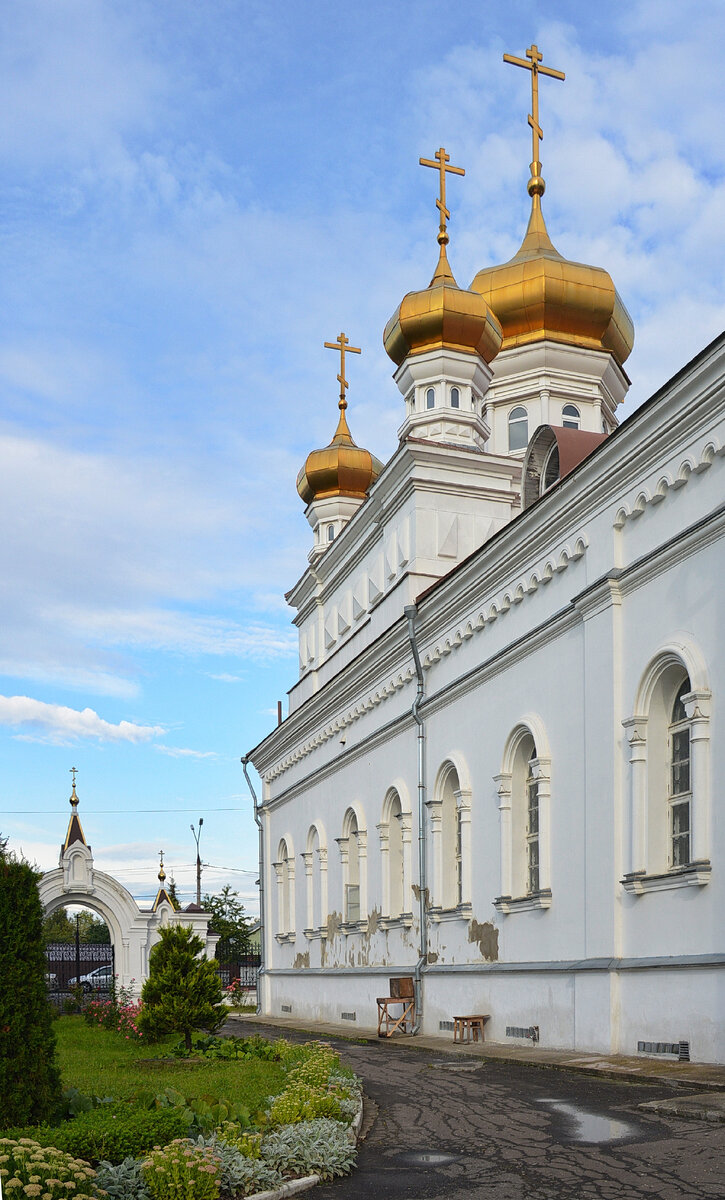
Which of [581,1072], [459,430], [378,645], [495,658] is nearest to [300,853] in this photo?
[378,645]

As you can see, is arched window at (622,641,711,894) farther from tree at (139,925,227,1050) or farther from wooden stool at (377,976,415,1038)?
wooden stool at (377,976,415,1038)

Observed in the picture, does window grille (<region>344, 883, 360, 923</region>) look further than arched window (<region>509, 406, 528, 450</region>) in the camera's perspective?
No

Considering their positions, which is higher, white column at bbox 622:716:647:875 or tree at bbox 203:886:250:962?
white column at bbox 622:716:647:875

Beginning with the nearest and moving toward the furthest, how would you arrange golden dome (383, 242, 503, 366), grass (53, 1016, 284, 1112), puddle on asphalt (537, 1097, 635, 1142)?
puddle on asphalt (537, 1097, 635, 1142) < grass (53, 1016, 284, 1112) < golden dome (383, 242, 503, 366)

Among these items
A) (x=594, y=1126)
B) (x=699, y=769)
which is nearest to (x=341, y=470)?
(x=699, y=769)

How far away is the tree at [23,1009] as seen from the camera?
7.26 meters

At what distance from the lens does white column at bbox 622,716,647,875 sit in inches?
495

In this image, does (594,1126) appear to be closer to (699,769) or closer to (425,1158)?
(425,1158)

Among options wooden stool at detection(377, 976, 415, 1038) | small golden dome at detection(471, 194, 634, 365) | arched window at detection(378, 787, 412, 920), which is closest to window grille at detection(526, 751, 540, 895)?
wooden stool at detection(377, 976, 415, 1038)

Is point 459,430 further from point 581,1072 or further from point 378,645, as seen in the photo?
point 581,1072

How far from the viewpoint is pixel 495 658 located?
1698 centimetres

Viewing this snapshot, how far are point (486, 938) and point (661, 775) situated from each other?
5.35m

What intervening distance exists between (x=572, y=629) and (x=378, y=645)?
823 cm

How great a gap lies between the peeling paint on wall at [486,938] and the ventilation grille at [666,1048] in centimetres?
481
